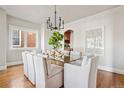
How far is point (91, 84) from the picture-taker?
2.08m

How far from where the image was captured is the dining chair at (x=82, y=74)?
1929mm

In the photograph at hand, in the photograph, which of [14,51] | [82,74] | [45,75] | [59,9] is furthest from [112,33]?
[14,51]

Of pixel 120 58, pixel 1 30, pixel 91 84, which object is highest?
pixel 1 30

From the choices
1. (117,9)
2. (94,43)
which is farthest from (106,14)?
(94,43)

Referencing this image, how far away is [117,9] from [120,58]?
184cm

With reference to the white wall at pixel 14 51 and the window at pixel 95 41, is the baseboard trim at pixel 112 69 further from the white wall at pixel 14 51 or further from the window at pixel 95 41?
the white wall at pixel 14 51

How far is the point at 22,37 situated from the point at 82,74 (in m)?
4.60

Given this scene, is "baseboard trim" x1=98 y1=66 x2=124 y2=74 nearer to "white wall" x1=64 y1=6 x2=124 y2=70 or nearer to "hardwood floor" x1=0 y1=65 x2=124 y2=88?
"white wall" x1=64 y1=6 x2=124 y2=70

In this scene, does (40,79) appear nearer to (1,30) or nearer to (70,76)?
(70,76)

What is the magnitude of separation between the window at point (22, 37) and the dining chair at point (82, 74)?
157 inches

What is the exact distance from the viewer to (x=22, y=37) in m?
5.56

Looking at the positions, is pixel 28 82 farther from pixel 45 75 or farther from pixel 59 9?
pixel 59 9
